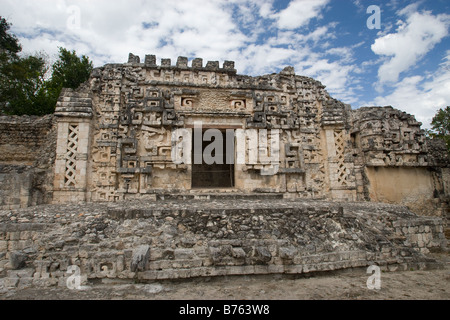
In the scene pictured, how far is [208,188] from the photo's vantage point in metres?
8.35

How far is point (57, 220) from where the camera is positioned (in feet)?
17.6

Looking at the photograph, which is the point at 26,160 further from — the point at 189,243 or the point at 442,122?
the point at 442,122

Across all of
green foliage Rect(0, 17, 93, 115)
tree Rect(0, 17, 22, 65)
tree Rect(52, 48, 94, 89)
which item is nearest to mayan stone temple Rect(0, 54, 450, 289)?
green foliage Rect(0, 17, 93, 115)

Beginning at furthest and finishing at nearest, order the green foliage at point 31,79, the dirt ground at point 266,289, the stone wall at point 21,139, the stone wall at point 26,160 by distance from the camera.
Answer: the green foliage at point 31,79 → the stone wall at point 21,139 → the stone wall at point 26,160 → the dirt ground at point 266,289

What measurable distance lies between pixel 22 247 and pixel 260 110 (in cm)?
714

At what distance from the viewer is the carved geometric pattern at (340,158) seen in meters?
8.62

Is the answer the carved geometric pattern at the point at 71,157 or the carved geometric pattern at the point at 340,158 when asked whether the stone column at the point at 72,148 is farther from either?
the carved geometric pattern at the point at 340,158

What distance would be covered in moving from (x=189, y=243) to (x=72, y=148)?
5185 mm

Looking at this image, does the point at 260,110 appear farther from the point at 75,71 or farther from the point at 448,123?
the point at 448,123

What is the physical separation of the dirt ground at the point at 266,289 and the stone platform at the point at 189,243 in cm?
15

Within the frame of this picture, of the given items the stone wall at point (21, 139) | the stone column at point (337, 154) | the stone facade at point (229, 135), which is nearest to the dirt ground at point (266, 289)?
the stone facade at point (229, 135)

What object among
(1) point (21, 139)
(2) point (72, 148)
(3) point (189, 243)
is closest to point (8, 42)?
(1) point (21, 139)

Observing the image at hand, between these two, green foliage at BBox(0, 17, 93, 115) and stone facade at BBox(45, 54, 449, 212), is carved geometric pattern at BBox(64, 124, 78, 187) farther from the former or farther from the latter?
green foliage at BBox(0, 17, 93, 115)
